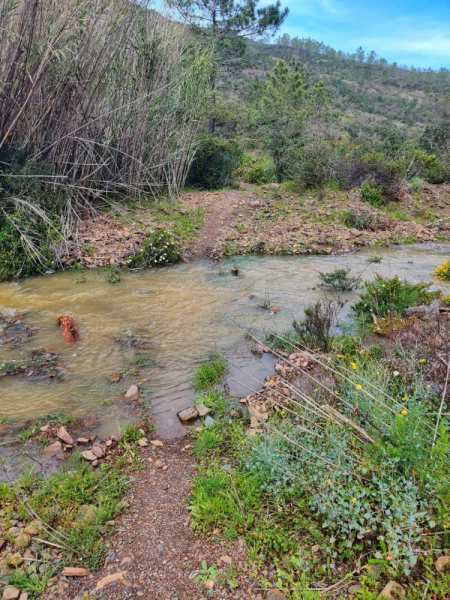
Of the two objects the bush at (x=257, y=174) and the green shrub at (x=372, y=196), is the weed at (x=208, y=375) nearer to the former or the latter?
the green shrub at (x=372, y=196)

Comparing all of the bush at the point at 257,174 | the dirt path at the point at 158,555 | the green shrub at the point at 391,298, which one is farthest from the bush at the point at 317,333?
the bush at the point at 257,174

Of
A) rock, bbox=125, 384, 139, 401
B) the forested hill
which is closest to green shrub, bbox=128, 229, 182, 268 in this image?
rock, bbox=125, 384, 139, 401

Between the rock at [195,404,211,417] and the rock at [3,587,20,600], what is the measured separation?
5.39ft

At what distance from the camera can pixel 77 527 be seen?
209 centimetres

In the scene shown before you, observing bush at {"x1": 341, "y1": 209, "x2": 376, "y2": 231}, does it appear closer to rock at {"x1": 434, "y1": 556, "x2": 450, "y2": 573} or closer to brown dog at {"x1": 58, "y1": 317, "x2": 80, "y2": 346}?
brown dog at {"x1": 58, "y1": 317, "x2": 80, "y2": 346}

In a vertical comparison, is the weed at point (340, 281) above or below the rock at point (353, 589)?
above

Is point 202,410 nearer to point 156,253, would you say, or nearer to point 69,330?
point 69,330

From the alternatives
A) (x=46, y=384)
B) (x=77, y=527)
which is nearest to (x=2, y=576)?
(x=77, y=527)

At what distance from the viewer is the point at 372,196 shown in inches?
414

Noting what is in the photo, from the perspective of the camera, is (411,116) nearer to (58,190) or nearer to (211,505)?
(58,190)

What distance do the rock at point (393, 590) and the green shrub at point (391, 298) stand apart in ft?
10.7

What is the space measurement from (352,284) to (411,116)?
3256 cm

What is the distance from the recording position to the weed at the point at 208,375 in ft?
11.9

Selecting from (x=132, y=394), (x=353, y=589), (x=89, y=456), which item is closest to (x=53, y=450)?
(x=89, y=456)
